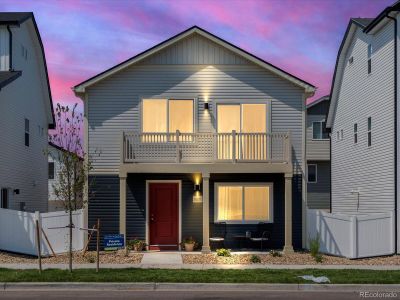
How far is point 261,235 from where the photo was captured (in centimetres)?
2308

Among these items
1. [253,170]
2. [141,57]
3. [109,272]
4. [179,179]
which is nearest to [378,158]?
[253,170]

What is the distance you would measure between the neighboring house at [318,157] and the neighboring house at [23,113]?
1965cm

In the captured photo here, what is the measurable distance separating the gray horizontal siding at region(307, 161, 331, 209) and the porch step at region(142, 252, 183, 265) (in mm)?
24514

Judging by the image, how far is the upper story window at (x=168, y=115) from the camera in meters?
23.4

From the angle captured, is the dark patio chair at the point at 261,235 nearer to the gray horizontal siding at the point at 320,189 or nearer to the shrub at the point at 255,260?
the shrub at the point at 255,260

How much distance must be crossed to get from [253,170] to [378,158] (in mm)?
5260

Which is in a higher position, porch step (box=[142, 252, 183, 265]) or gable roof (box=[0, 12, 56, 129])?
gable roof (box=[0, 12, 56, 129])

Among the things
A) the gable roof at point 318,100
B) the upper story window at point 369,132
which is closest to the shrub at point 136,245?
the upper story window at point 369,132

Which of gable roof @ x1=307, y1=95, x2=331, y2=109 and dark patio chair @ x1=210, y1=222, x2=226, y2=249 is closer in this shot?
dark patio chair @ x1=210, y1=222, x2=226, y2=249

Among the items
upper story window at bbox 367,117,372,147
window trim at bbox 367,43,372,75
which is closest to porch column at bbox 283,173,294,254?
upper story window at bbox 367,117,372,147

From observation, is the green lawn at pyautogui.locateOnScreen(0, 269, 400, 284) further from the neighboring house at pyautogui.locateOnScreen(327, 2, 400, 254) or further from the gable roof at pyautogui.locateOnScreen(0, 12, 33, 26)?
the gable roof at pyautogui.locateOnScreen(0, 12, 33, 26)

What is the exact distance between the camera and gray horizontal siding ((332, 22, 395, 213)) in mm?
22688

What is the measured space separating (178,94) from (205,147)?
2.38 m

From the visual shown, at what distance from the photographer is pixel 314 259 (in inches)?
782
